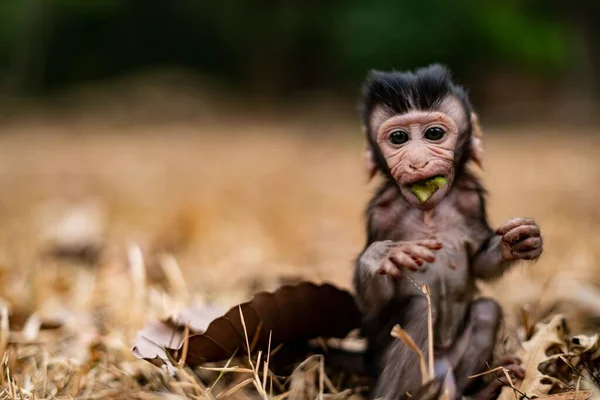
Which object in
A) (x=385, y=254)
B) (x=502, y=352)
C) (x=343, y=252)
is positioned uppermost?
(x=385, y=254)

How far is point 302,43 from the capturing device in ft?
45.1

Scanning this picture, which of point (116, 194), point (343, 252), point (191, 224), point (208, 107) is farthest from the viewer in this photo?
point (208, 107)

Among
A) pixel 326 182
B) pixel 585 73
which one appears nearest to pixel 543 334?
pixel 326 182

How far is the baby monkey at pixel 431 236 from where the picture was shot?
2.18 metres

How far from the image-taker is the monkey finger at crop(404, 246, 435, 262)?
6.54ft

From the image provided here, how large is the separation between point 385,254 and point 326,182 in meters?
5.57

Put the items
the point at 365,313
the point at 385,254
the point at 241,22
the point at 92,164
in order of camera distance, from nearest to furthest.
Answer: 1. the point at 385,254
2. the point at 365,313
3. the point at 92,164
4. the point at 241,22

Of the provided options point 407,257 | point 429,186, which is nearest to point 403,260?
point 407,257

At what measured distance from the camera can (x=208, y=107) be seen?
13219mm

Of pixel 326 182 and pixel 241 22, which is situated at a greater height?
pixel 241 22

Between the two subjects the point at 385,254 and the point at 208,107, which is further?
the point at 208,107

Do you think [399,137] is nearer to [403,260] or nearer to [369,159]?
[369,159]

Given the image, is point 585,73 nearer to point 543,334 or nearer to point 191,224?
point 191,224

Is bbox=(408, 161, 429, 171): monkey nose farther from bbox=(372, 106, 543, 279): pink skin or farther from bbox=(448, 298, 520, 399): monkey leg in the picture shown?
bbox=(448, 298, 520, 399): monkey leg
